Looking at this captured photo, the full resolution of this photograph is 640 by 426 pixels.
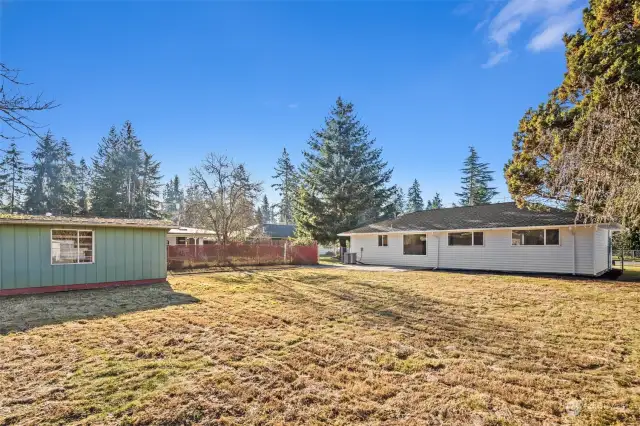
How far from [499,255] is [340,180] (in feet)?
49.1

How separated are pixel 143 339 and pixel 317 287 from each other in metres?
6.37

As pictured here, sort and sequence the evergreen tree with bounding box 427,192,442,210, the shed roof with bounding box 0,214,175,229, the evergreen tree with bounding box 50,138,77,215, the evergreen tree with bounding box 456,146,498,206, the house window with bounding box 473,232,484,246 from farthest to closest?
the evergreen tree with bounding box 427,192,442,210, the evergreen tree with bounding box 456,146,498,206, the evergreen tree with bounding box 50,138,77,215, the house window with bounding box 473,232,484,246, the shed roof with bounding box 0,214,175,229

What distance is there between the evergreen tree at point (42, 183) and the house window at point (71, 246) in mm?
32847

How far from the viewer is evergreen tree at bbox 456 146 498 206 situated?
4322 cm

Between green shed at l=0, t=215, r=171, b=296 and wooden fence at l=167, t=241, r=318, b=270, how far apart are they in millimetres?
4715

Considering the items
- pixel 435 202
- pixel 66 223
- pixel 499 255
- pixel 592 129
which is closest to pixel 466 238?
pixel 499 255

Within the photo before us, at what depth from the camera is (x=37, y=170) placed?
35.8 meters

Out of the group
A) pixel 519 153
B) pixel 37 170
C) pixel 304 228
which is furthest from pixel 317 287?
pixel 37 170

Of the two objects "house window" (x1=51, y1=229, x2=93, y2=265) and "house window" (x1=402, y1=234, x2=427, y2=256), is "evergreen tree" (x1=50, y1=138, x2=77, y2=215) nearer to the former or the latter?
"house window" (x1=51, y1=229, x2=93, y2=265)

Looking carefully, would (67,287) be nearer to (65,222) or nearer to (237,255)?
(65,222)

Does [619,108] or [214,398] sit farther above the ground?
[619,108]

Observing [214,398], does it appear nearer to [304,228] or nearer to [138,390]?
[138,390]

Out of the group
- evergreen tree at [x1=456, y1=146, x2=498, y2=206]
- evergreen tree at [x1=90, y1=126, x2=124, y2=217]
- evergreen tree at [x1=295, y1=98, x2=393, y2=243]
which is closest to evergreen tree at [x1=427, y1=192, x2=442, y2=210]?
evergreen tree at [x1=456, y1=146, x2=498, y2=206]

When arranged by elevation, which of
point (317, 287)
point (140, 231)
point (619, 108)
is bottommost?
point (317, 287)
